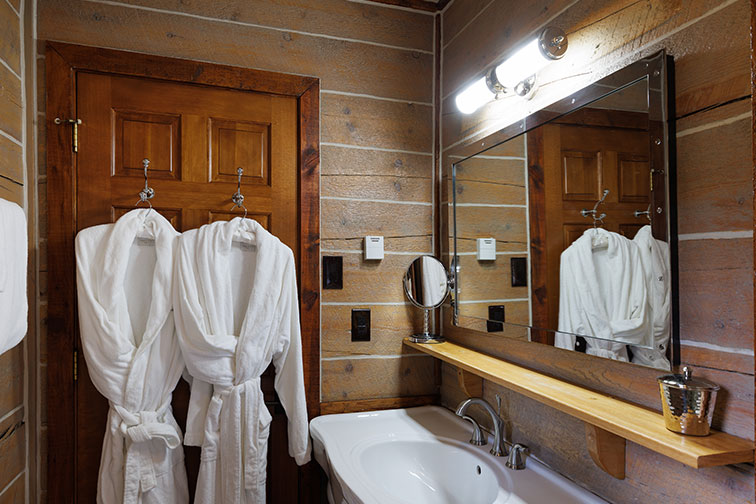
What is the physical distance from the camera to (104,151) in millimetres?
1628

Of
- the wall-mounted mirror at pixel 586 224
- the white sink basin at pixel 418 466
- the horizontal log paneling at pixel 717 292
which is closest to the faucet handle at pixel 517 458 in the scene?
the white sink basin at pixel 418 466

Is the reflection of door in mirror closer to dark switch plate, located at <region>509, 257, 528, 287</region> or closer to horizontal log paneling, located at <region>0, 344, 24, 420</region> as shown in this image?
dark switch plate, located at <region>509, 257, 528, 287</region>

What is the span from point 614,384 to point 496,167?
76cm

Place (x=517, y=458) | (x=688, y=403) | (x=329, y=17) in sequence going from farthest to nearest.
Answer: (x=329, y=17)
(x=517, y=458)
(x=688, y=403)

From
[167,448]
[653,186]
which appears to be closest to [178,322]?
[167,448]

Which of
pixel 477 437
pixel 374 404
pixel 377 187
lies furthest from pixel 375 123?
pixel 477 437

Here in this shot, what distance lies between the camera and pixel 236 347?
1.56 meters

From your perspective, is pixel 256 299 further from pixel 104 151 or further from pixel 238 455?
pixel 104 151

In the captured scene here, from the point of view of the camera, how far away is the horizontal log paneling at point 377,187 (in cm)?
188

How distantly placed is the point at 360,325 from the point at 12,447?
117cm

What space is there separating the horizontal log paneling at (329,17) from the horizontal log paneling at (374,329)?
1113 millimetres

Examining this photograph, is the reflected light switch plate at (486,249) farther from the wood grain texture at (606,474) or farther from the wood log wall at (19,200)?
the wood log wall at (19,200)

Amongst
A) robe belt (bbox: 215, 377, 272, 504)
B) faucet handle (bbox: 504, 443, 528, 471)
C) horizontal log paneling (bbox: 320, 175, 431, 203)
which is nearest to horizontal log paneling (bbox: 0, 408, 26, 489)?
robe belt (bbox: 215, 377, 272, 504)

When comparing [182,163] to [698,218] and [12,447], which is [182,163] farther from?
[698,218]
